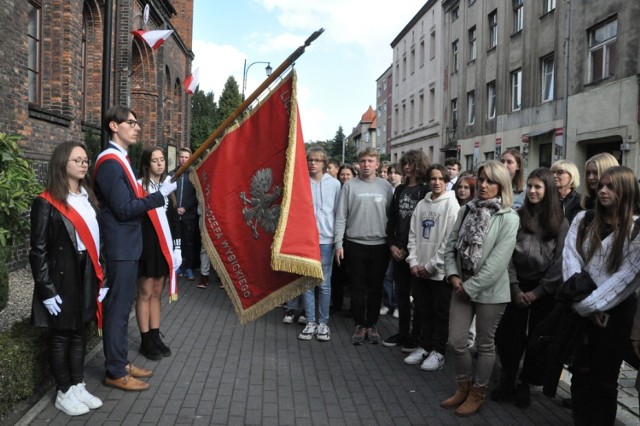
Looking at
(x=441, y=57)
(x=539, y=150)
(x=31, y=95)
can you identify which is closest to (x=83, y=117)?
(x=31, y=95)

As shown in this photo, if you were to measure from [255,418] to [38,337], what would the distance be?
1.88m

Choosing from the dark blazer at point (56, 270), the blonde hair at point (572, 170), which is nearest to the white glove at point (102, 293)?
the dark blazer at point (56, 270)

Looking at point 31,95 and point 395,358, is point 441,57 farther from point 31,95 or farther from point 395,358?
point 395,358

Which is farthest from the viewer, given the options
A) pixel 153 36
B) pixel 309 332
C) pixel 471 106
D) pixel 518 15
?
pixel 471 106

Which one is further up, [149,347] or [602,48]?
[602,48]

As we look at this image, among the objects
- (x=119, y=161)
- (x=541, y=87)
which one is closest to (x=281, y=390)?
(x=119, y=161)

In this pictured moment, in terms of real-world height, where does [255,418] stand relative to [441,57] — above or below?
below

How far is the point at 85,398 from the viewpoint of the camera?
4.57 metres

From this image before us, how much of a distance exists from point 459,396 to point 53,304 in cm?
316

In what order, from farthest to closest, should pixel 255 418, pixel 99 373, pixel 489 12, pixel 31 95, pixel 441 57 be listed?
pixel 441 57 < pixel 489 12 < pixel 31 95 < pixel 99 373 < pixel 255 418

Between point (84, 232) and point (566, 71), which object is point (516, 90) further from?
point (84, 232)

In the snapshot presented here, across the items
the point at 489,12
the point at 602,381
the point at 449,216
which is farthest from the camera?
the point at 489,12

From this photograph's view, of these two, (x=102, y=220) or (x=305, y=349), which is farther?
(x=305, y=349)

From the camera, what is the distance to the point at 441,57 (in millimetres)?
35969
